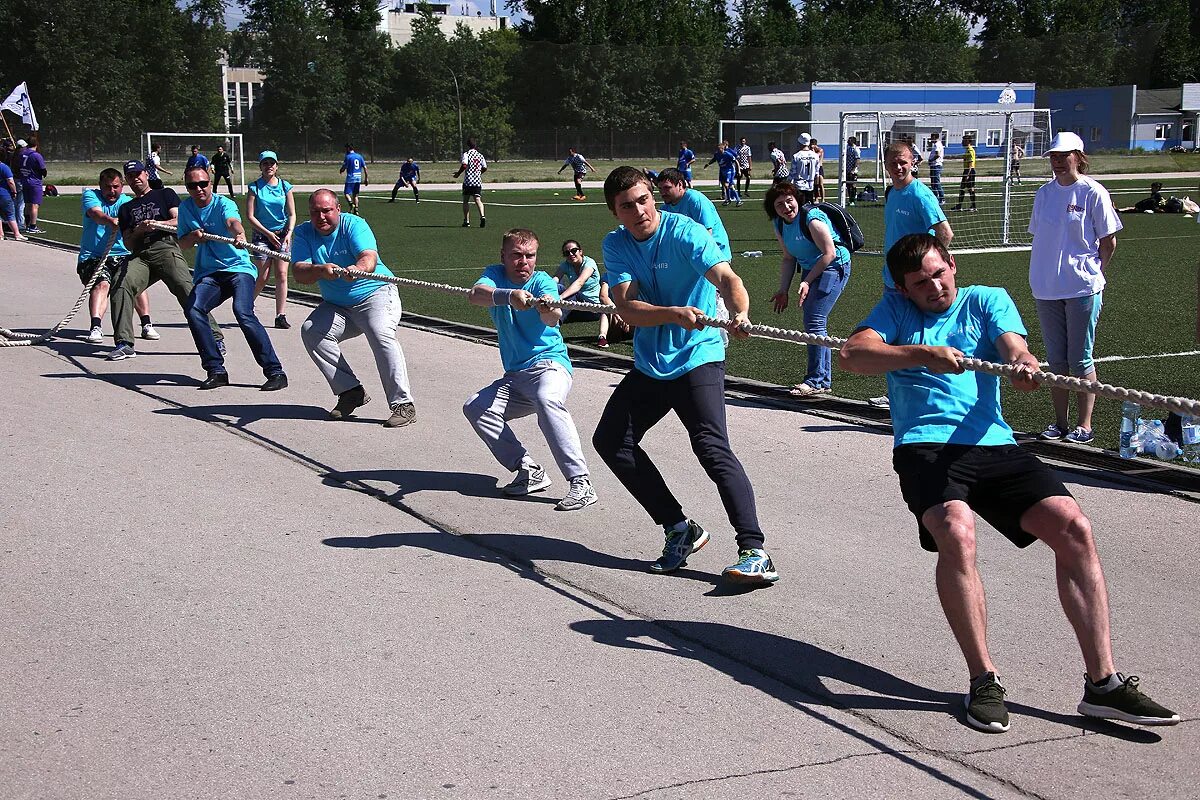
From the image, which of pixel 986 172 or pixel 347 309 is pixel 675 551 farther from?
pixel 986 172

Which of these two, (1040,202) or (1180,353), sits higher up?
(1040,202)

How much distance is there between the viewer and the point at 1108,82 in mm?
80375

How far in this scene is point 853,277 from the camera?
2006cm

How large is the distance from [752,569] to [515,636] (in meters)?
1.12

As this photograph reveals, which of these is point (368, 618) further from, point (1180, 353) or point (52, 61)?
point (52, 61)

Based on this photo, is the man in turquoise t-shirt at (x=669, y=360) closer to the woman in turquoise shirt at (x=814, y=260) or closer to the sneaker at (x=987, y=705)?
the sneaker at (x=987, y=705)

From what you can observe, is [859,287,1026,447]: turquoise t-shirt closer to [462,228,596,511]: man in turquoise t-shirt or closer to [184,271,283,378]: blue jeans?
[462,228,596,511]: man in turquoise t-shirt

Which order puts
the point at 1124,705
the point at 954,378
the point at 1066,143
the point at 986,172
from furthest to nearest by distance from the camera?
the point at 986,172 → the point at 1066,143 → the point at 954,378 → the point at 1124,705

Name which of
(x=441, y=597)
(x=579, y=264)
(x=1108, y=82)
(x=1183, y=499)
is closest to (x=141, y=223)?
(x=579, y=264)

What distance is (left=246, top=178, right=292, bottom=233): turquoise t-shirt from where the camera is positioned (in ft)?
49.2

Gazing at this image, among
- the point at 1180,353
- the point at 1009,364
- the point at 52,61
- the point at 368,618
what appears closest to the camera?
the point at 1009,364

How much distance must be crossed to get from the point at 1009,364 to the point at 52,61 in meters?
70.5

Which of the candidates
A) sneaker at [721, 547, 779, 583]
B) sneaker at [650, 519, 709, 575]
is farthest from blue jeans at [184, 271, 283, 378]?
sneaker at [721, 547, 779, 583]

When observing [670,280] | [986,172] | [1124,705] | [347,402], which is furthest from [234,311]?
[986,172]
